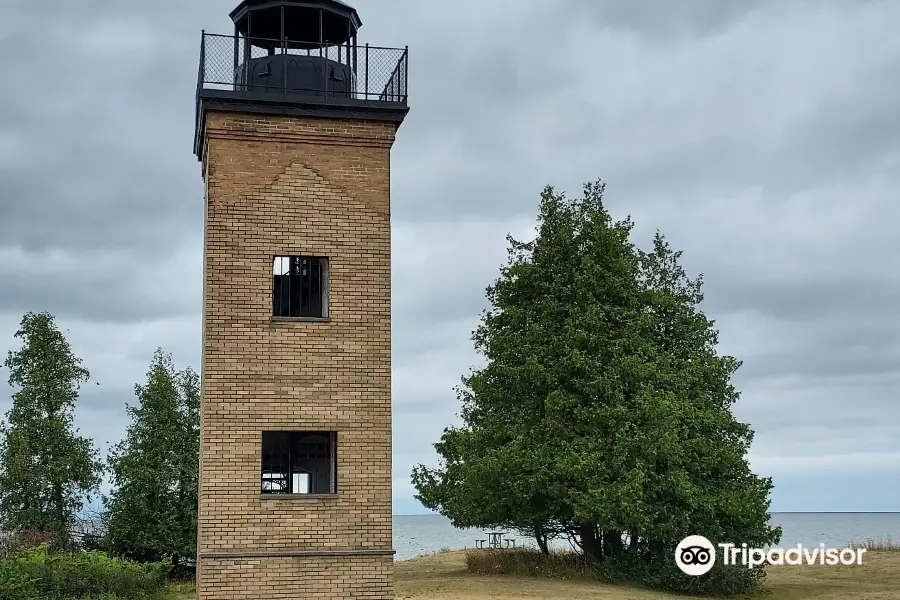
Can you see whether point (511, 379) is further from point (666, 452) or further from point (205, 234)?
point (205, 234)

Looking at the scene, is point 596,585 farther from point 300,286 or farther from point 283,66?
point 283,66

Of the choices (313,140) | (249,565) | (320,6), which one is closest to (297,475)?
(249,565)

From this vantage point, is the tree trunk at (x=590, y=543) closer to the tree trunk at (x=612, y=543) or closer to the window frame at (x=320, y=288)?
the tree trunk at (x=612, y=543)

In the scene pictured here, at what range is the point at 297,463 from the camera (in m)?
17.4

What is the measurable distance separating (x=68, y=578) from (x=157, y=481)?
8162 mm

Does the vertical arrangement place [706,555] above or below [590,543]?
below

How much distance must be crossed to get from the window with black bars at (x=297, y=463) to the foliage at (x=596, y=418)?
9838mm

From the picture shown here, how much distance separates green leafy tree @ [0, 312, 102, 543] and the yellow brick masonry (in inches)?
592

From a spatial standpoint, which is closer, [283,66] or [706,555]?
[283,66]

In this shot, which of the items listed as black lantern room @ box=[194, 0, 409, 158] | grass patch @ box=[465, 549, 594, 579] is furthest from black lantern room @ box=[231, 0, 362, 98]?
grass patch @ box=[465, 549, 594, 579]

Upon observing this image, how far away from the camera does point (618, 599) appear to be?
75.3 ft

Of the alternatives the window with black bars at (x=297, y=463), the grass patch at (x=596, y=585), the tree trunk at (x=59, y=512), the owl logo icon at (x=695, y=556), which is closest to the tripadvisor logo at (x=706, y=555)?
the owl logo icon at (x=695, y=556)

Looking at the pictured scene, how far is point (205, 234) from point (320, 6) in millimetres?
4402

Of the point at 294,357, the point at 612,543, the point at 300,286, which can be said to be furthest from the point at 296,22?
the point at 612,543
